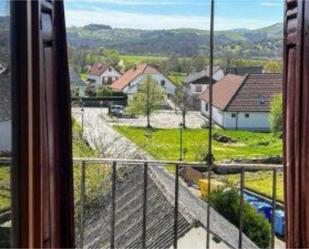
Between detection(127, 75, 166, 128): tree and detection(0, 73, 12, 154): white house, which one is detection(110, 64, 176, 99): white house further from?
detection(0, 73, 12, 154): white house

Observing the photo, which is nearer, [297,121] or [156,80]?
[297,121]

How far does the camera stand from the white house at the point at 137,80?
9.34 ft

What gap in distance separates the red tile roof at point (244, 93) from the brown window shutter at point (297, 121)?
0.55m

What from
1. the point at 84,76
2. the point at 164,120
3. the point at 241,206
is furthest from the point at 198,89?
the point at 241,206

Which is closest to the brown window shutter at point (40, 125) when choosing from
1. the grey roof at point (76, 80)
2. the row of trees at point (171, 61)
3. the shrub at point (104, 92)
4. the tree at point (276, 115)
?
the grey roof at point (76, 80)

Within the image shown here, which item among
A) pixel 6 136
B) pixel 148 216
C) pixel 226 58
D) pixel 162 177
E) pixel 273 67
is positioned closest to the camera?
pixel 6 136

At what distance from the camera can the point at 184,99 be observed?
2.82 meters

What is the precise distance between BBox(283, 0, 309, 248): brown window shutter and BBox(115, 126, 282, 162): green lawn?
52 centimetres

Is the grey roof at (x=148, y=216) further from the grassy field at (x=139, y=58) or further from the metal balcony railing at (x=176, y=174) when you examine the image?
the grassy field at (x=139, y=58)

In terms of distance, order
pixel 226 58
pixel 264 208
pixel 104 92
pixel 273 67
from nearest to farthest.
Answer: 1. pixel 273 67
2. pixel 226 58
3. pixel 104 92
4. pixel 264 208

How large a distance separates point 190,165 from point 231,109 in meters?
0.55

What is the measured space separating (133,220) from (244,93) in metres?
1.39

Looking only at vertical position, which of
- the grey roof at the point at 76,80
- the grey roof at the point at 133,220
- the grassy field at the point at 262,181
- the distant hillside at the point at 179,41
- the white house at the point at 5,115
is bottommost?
the grey roof at the point at 133,220

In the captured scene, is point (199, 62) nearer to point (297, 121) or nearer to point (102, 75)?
point (102, 75)
